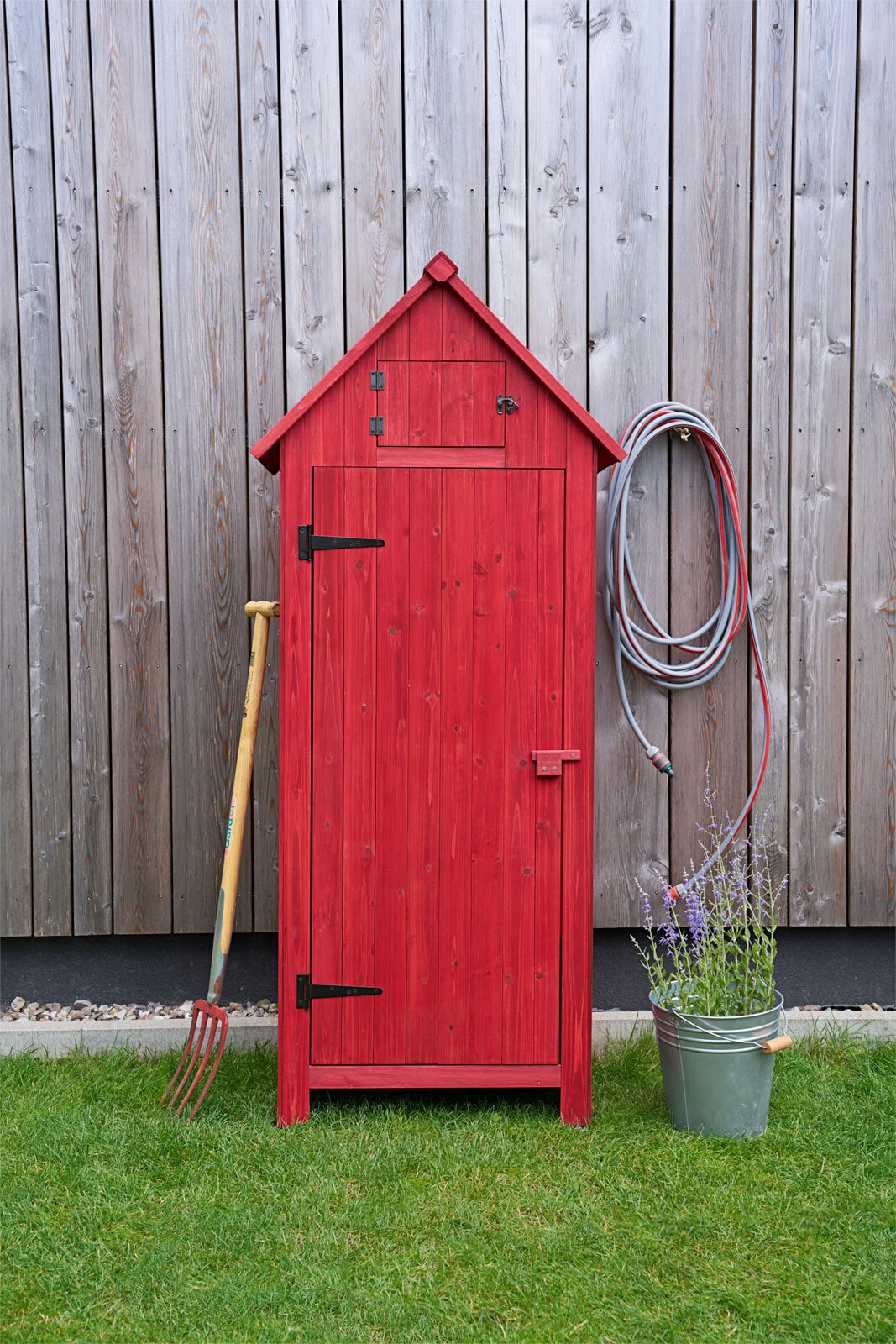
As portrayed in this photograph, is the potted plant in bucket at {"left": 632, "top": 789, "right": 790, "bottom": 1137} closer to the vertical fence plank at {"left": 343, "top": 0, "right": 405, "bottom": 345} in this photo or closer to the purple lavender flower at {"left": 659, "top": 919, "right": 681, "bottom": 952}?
the purple lavender flower at {"left": 659, "top": 919, "right": 681, "bottom": 952}

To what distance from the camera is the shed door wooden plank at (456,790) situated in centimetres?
266

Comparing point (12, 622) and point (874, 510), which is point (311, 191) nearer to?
point (12, 622)

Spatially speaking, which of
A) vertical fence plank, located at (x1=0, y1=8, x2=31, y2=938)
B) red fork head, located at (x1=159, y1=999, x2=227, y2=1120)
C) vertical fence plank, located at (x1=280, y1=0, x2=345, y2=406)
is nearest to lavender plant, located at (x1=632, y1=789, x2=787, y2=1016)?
red fork head, located at (x1=159, y1=999, x2=227, y2=1120)

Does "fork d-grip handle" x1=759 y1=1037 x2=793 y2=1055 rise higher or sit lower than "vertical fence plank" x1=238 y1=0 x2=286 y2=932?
lower

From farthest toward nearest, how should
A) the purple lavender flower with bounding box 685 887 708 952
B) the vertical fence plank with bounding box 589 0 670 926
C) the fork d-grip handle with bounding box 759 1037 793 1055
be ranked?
the vertical fence plank with bounding box 589 0 670 926
the purple lavender flower with bounding box 685 887 708 952
the fork d-grip handle with bounding box 759 1037 793 1055

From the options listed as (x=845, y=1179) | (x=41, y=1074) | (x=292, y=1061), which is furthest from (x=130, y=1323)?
(x=845, y=1179)

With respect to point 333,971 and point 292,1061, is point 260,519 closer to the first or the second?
point 333,971

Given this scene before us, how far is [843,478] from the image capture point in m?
3.39

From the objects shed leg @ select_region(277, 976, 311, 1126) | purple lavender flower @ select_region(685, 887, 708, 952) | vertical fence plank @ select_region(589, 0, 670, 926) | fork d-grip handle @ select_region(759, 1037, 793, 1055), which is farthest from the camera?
vertical fence plank @ select_region(589, 0, 670, 926)

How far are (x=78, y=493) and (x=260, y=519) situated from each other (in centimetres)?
65

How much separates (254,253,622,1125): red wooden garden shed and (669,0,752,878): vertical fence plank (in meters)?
0.82

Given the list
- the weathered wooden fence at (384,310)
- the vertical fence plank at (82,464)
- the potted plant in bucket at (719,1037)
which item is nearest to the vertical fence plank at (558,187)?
the weathered wooden fence at (384,310)

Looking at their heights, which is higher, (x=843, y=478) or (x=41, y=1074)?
(x=843, y=478)

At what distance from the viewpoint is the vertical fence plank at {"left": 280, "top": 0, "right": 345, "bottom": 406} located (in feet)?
10.6
